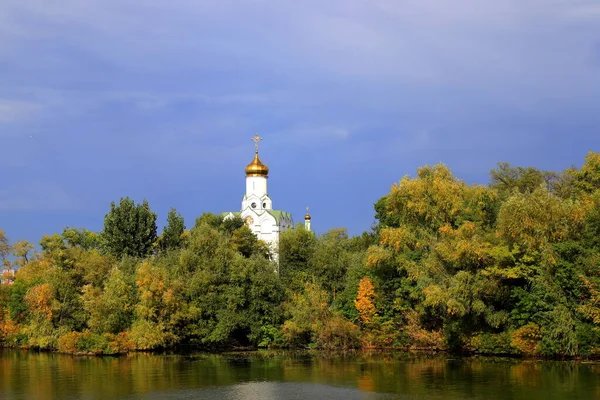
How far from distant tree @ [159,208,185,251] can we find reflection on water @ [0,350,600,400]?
83.9ft

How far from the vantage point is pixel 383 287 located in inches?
1946

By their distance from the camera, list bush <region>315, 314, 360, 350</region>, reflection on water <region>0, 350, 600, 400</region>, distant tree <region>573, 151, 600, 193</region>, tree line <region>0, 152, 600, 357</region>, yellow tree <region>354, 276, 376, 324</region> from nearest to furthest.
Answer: reflection on water <region>0, 350, 600, 400</region> → tree line <region>0, 152, 600, 357</region> → distant tree <region>573, 151, 600, 193</region> → bush <region>315, 314, 360, 350</region> → yellow tree <region>354, 276, 376, 324</region>

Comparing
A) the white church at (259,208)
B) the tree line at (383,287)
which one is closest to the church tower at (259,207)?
the white church at (259,208)

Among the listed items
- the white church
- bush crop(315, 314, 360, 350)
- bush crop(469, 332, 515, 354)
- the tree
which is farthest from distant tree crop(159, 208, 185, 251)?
bush crop(469, 332, 515, 354)

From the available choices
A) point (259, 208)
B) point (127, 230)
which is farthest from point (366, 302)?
point (259, 208)

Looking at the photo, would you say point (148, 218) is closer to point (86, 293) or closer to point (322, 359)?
point (86, 293)

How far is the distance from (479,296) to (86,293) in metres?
27.7

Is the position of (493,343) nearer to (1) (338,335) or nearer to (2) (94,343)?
(1) (338,335)

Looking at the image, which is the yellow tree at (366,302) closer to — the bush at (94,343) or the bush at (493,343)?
the bush at (493,343)

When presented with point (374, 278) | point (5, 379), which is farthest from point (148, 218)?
point (5, 379)

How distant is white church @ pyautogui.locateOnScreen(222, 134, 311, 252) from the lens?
286ft

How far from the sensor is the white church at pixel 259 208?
286 ft

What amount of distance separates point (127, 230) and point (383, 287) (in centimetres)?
2626

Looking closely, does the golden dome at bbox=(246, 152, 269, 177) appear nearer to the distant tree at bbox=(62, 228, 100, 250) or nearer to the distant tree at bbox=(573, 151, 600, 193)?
the distant tree at bbox=(62, 228, 100, 250)
